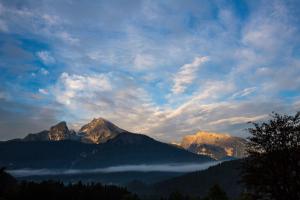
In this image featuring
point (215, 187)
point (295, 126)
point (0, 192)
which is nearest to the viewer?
point (295, 126)

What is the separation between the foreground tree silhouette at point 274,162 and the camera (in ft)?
200

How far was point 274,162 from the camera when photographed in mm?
61719

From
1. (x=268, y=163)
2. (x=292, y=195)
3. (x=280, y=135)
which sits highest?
(x=280, y=135)

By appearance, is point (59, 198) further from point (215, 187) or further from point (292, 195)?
point (292, 195)

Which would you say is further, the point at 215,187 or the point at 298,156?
the point at 215,187

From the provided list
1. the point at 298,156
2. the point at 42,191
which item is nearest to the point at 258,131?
the point at 298,156

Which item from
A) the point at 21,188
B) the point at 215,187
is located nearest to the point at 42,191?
the point at 21,188

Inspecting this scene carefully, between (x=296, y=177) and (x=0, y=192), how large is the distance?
155407 mm

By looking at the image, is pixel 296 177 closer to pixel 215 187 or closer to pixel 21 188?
pixel 215 187

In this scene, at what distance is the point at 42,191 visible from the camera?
188m

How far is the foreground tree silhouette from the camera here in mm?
60812

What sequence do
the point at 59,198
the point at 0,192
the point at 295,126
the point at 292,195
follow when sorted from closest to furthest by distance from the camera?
the point at 292,195 → the point at 295,126 → the point at 0,192 → the point at 59,198

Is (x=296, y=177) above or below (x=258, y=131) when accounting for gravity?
below

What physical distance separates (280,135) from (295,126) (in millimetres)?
2835
